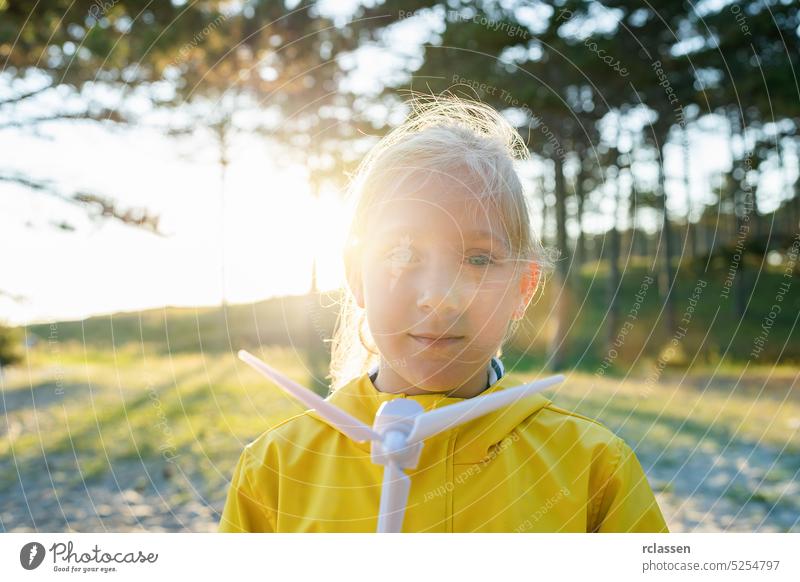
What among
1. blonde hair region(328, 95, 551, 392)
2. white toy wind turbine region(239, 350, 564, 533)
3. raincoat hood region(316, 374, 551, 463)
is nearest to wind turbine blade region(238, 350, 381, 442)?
white toy wind turbine region(239, 350, 564, 533)

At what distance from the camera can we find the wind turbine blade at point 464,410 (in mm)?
1311

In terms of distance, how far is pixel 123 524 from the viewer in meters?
4.60

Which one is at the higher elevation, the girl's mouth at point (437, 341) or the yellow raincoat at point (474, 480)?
the girl's mouth at point (437, 341)

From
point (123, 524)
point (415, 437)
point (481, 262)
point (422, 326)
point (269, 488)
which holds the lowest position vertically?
point (123, 524)

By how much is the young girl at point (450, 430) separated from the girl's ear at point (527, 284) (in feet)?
0.05

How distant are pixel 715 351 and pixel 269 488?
16650 millimetres

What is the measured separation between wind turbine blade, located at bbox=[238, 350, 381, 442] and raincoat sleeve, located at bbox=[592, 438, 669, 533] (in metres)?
0.66

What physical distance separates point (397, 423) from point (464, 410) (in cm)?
14

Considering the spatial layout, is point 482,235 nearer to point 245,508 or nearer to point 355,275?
point 355,275

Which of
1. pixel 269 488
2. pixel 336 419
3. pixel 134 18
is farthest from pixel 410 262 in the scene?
pixel 134 18

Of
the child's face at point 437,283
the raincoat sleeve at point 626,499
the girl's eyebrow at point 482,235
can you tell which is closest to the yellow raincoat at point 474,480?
the raincoat sleeve at point 626,499

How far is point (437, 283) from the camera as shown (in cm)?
162

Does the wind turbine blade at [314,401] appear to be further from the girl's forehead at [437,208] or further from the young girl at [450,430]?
the girl's forehead at [437,208]
